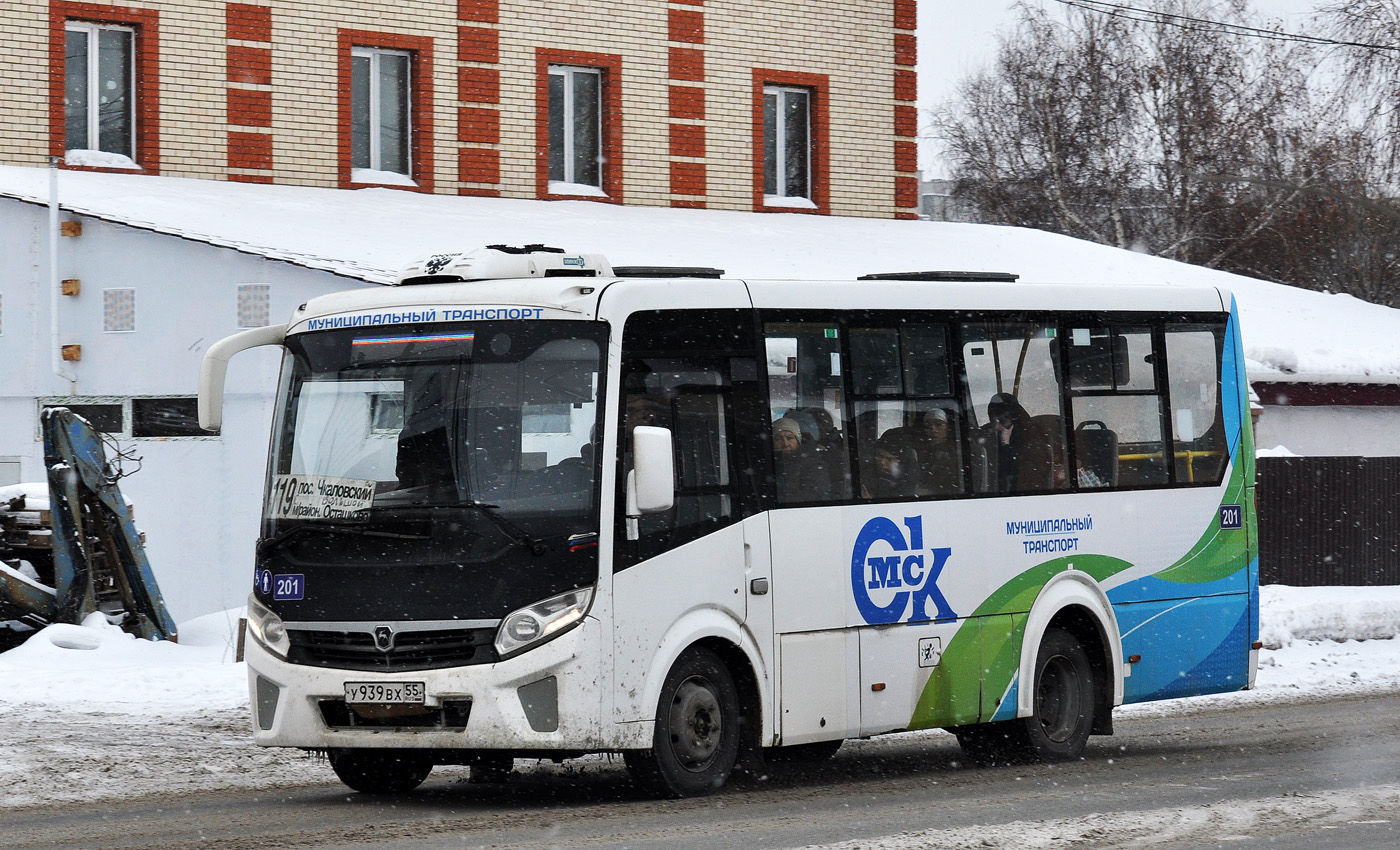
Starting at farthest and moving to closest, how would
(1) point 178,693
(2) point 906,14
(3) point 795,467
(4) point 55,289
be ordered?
1. (2) point 906,14
2. (4) point 55,289
3. (1) point 178,693
4. (3) point 795,467

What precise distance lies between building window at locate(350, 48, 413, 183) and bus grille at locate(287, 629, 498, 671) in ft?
53.1

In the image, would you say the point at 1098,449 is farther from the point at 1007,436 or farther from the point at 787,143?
the point at 787,143

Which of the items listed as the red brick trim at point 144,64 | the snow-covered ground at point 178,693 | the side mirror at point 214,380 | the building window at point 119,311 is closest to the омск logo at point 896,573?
the snow-covered ground at point 178,693

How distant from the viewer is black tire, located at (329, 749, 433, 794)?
34.2 feet

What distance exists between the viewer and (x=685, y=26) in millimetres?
27828

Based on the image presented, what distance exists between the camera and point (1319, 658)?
19266 millimetres

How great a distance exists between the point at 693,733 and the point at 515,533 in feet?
4.71

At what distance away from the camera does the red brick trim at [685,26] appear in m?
27.7

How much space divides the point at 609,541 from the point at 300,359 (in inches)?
81.5

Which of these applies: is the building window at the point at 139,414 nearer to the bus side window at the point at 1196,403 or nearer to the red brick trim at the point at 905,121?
the bus side window at the point at 1196,403

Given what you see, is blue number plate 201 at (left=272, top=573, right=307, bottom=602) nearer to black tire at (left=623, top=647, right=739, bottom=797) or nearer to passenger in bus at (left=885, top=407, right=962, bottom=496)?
black tire at (left=623, top=647, right=739, bottom=797)

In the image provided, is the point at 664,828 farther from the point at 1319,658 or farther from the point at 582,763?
the point at 1319,658

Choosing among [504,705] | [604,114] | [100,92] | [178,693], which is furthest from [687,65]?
[504,705]

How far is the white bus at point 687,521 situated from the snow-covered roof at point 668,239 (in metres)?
6.89
